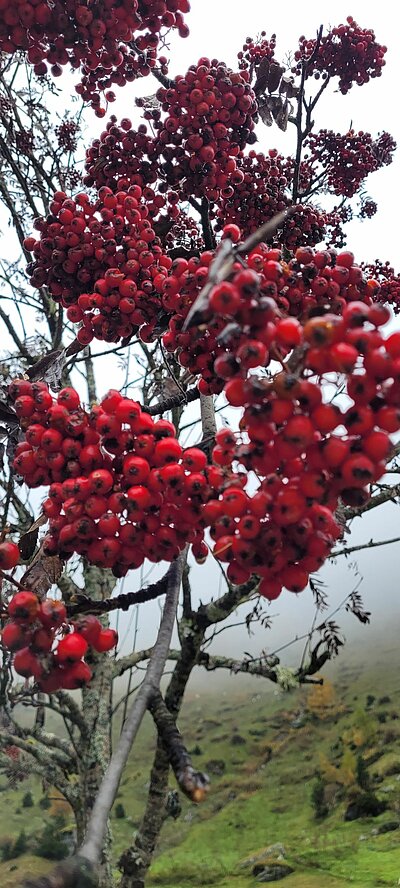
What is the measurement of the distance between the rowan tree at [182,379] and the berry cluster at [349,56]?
2 cm

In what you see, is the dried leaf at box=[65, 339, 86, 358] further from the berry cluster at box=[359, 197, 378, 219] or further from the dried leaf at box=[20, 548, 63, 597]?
the berry cluster at box=[359, 197, 378, 219]

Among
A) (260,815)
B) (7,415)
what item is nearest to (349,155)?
(7,415)

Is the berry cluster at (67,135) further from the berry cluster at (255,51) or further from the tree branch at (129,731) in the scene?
the tree branch at (129,731)

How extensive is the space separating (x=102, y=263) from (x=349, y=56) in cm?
324

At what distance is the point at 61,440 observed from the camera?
164 cm

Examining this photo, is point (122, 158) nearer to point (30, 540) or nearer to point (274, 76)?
point (274, 76)

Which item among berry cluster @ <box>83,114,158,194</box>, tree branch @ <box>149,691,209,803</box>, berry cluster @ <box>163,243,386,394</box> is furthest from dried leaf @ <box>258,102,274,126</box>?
tree branch @ <box>149,691,209,803</box>

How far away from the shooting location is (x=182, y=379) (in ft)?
12.5

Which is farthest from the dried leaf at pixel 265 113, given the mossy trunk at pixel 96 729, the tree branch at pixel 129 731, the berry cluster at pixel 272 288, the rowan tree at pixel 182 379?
the mossy trunk at pixel 96 729

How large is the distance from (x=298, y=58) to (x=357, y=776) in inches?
Answer: 471

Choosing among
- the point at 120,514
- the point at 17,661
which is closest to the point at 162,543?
the point at 120,514

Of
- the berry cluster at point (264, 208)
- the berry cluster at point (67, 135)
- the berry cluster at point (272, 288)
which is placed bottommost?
the berry cluster at point (272, 288)

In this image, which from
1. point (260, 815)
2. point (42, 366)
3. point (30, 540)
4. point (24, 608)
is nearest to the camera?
point (24, 608)

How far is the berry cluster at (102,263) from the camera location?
2480 millimetres
